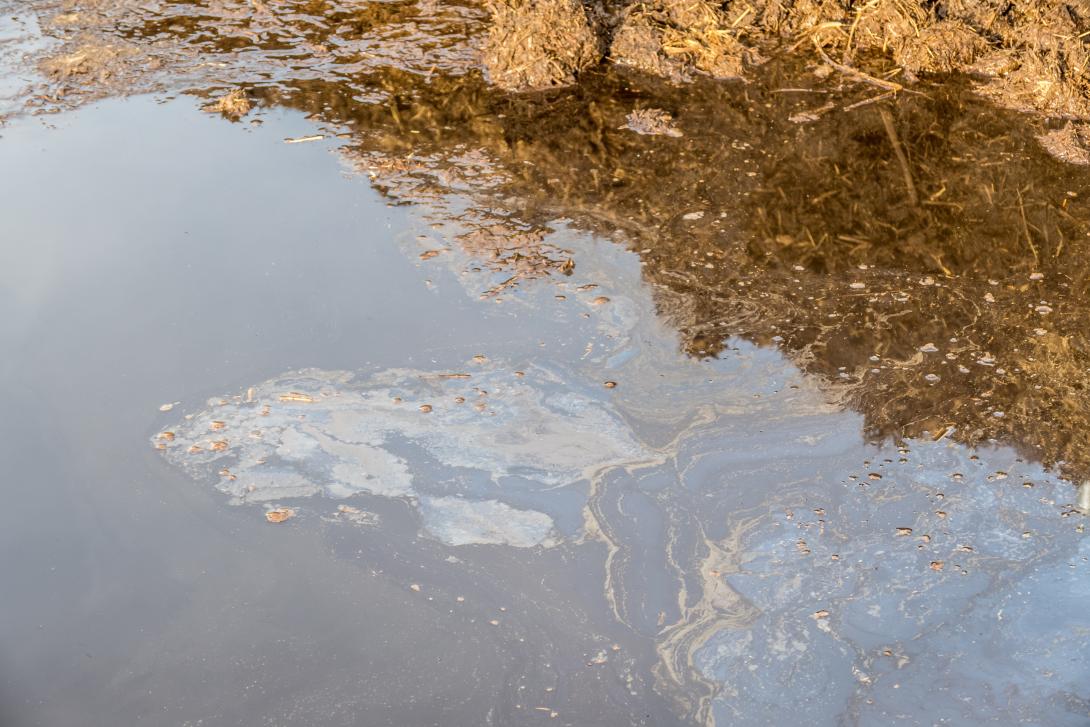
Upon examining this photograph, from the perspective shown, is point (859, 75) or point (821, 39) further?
point (821, 39)

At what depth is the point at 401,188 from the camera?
4.36 m

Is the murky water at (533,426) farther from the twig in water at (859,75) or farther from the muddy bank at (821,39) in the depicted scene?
the muddy bank at (821,39)

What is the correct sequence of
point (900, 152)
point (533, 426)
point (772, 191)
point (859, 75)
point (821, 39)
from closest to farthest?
point (533, 426), point (772, 191), point (900, 152), point (859, 75), point (821, 39)

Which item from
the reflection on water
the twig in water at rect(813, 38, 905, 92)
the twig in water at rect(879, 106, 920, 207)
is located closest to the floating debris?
the reflection on water

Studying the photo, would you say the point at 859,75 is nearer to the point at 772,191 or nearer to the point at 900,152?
the point at 900,152

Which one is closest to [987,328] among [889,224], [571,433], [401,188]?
[889,224]

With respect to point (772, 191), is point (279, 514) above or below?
below

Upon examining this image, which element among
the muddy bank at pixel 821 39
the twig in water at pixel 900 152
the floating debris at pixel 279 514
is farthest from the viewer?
the muddy bank at pixel 821 39

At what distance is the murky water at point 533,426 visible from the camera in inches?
104

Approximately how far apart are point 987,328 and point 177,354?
9.07ft

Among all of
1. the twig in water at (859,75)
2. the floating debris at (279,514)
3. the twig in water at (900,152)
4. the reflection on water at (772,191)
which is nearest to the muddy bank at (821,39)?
the twig in water at (859,75)

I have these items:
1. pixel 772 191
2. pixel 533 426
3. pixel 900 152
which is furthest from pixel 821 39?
pixel 533 426

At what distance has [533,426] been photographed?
129 inches

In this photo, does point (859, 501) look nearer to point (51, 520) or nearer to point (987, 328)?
point (987, 328)
